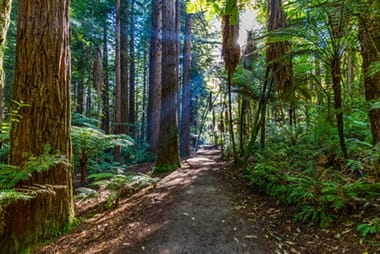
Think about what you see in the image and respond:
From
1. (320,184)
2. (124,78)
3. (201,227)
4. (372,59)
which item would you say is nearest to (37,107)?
(201,227)

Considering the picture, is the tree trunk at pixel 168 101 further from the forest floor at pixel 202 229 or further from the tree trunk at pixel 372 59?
the tree trunk at pixel 372 59

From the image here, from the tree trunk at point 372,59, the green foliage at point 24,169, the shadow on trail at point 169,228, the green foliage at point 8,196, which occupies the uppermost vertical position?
the tree trunk at point 372,59

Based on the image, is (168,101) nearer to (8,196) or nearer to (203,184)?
(203,184)

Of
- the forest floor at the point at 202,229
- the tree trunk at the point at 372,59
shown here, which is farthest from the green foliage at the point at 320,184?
the tree trunk at the point at 372,59

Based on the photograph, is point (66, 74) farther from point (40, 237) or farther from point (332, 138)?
point (332, 138)

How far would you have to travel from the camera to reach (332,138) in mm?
4031

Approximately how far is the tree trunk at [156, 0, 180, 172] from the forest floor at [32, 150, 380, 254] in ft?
6.83

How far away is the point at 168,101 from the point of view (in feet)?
20.2

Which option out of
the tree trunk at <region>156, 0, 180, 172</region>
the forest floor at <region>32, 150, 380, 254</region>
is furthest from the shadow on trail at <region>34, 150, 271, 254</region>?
the tree trunk at <region>156, 0, 180, 172</region>

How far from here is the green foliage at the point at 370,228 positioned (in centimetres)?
199

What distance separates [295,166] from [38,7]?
4.30 metres

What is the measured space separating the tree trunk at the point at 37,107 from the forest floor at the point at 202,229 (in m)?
0.35

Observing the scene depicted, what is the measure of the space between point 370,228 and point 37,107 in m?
3.73

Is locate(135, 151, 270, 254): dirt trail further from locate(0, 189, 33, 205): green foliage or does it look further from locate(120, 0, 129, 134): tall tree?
locate(120, 0, 129, 134): tall tree
